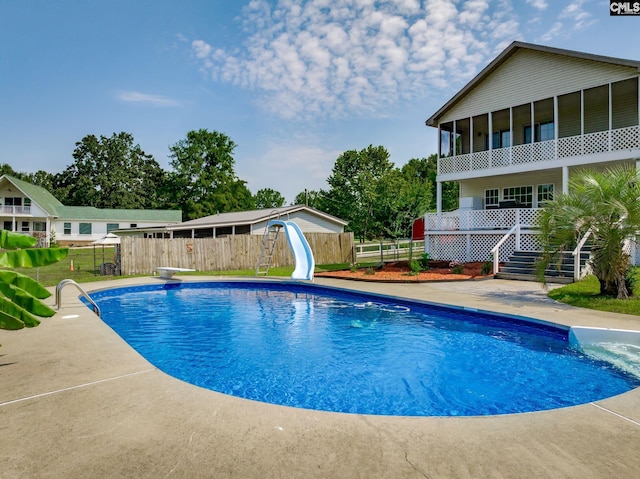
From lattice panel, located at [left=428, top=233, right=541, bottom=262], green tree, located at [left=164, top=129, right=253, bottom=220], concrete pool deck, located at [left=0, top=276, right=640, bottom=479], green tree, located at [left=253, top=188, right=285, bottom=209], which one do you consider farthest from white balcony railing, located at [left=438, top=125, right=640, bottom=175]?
green tree, located at [left=253, top=188, right=285, bottom=209]

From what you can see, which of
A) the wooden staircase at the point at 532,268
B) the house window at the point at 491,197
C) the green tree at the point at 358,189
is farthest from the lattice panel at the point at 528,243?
the green tree at the point at 358,189

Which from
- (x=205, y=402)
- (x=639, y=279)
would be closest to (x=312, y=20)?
(x=639, y=279)

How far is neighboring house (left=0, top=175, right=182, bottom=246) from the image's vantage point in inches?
1630

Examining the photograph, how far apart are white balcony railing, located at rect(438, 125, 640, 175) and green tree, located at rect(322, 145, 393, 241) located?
11.8m

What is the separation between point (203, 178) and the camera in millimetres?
53438

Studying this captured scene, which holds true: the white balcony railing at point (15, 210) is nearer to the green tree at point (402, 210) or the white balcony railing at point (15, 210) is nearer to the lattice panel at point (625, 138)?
the green tree at point (402, 210)

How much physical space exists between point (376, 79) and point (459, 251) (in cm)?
968

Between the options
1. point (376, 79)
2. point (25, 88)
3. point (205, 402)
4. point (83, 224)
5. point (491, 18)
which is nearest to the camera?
point (205, 402)

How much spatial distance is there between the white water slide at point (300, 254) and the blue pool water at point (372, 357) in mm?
4107

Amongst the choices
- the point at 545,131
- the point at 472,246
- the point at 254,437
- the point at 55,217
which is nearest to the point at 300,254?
the point at 472,246

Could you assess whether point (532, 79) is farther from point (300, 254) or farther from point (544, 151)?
point (300, 254)

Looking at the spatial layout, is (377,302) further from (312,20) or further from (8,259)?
(312,20)

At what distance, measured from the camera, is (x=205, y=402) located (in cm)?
359

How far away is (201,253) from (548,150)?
17151mm
